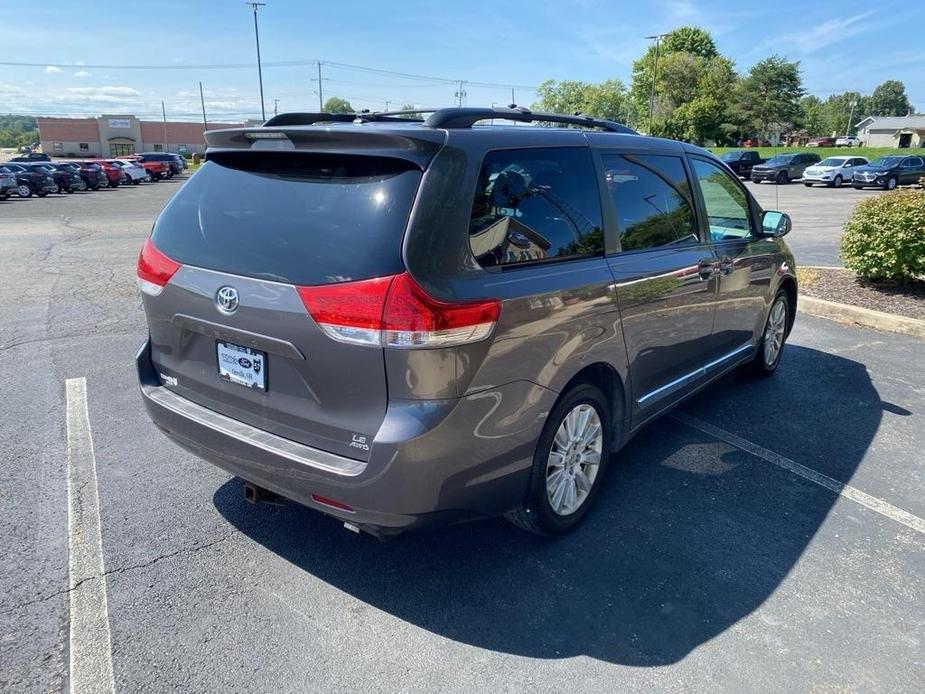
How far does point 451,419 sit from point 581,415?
97 centimetres

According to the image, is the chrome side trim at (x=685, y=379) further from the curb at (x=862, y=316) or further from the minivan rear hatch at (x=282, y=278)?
the curb at (x=862, y=316)

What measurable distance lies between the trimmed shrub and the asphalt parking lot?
12.8 feet

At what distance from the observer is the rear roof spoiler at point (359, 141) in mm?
2504

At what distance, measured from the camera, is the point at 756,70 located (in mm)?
71938

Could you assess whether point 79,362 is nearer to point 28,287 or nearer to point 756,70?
point 28,287

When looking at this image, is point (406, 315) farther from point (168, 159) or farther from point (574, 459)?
point (168, 159)

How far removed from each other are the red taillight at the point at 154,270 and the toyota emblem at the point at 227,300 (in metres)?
0.37

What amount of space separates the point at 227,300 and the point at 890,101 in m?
206

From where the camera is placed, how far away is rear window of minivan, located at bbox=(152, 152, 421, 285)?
243 centimetres

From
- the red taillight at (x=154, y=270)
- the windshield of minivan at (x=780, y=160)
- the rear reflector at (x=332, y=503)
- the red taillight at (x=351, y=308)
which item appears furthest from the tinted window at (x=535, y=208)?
the windshield of minivan at (x=780, y=160)

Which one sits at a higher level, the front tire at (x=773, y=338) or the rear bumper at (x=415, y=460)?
the rear bumper at (x=415, y=460)

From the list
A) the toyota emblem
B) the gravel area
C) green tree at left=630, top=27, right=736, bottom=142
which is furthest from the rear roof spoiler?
green tree at left=630, top=27, right=736, bottom=142

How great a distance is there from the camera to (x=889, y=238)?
7934mm

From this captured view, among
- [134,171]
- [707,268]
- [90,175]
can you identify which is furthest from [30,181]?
[707,268]
